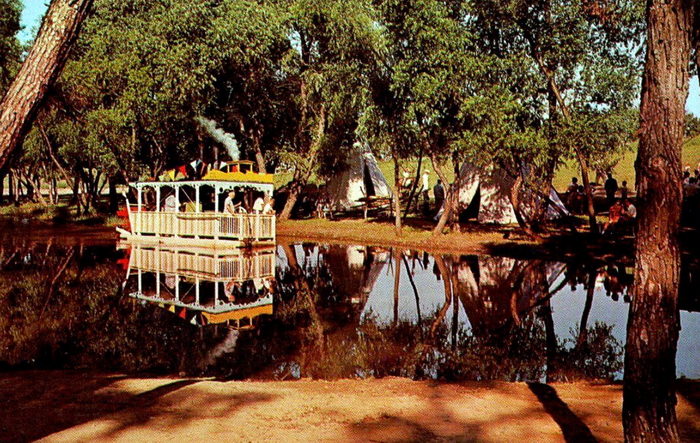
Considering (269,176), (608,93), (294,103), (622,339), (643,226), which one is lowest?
(622,339)

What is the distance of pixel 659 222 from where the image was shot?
4004mm

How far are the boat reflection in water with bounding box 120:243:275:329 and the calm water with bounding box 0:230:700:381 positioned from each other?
0.19ft

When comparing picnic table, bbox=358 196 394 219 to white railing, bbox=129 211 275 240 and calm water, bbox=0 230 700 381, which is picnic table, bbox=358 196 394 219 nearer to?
white railing, bbox=129 211 275 240

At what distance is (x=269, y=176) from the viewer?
2544 centimetres

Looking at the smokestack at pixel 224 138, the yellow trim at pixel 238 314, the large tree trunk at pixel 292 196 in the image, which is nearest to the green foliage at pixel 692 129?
the large tree trunk at pixel 292 196

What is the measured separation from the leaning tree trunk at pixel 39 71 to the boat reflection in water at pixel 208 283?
701 centimetres

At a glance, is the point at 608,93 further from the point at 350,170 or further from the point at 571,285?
the point at 350,170

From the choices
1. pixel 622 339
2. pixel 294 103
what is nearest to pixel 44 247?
pixel 294 103

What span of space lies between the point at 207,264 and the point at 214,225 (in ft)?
16.3

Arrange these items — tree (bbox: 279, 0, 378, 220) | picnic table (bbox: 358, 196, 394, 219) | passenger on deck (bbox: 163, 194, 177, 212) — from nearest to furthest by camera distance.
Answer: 1. tree (bbox: 279, 0, 378, 220)
2. passenger on deck (bbox: 163, 194, 177, 212)
3. picnic table (bbox: 358, 196, 394, 219)

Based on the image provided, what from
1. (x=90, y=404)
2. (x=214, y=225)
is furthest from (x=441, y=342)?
(x=214, y=225)

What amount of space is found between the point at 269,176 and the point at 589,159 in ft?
41.4

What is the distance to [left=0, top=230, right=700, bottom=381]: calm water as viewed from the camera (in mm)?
8648

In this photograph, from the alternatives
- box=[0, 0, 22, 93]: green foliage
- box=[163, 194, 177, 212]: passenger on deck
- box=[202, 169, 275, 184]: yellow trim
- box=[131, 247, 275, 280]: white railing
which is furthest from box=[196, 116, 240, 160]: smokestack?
box=[131, 247, 275, 280]: white railing
